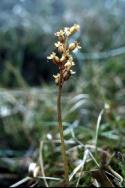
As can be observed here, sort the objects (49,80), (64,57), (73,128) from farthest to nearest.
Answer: (49,80)
(73,128)
(64,57)

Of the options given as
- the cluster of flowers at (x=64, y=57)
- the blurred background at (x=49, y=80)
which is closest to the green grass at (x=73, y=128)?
the blurred background at (x=49, y=80)

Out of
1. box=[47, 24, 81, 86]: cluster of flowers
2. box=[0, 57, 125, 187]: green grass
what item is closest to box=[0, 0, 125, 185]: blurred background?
box=[0, 57, 125, 187]: green grass

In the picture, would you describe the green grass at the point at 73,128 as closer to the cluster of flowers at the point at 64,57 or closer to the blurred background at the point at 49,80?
the blurred background at the point at 49,80

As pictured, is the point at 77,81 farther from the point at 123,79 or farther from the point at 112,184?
the point at 112,184

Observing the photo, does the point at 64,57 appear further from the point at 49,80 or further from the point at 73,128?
the point at 49,80

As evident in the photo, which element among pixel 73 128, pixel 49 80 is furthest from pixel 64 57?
pixel 49 80

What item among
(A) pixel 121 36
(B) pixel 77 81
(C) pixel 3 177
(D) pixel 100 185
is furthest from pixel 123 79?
(D) pixel 100 185

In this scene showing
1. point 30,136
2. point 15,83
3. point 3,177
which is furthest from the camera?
point 15,83

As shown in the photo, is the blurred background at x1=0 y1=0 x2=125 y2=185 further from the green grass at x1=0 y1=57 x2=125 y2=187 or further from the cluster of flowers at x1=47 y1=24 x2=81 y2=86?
the cluster of flowers at x1=47 y1=24 x2=81 y2=86
